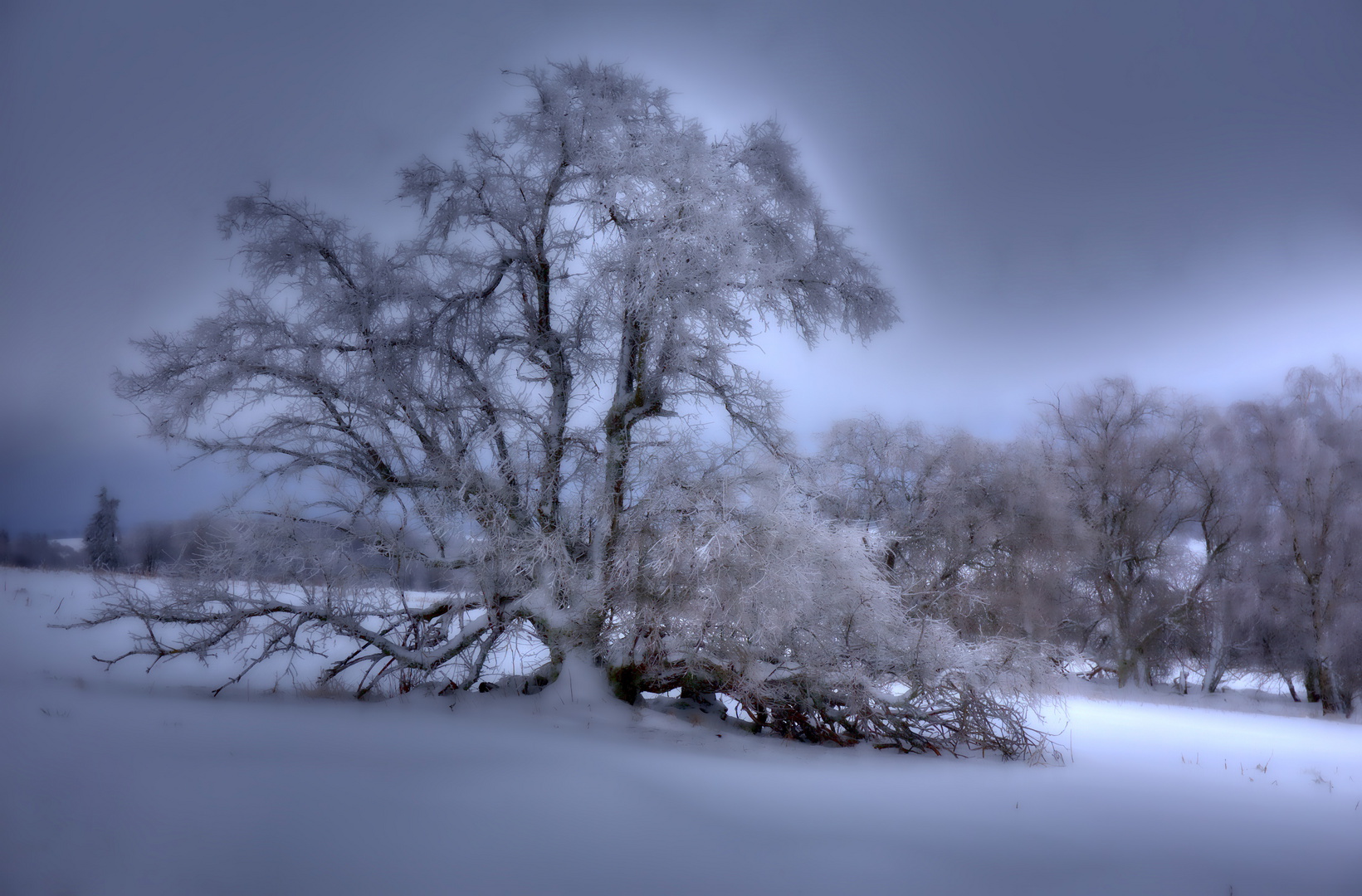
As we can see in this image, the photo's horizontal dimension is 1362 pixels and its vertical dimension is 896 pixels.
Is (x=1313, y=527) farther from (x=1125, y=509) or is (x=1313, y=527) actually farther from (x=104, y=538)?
(x=104, y=538)

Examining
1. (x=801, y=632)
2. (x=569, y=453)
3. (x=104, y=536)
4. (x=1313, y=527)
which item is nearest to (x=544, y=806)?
(x=801, y=632)

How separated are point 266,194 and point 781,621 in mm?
6749

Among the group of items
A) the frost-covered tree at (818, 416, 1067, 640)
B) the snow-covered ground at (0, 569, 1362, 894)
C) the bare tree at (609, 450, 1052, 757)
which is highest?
the frost-covered tree at (818, 416, 1067, 640)

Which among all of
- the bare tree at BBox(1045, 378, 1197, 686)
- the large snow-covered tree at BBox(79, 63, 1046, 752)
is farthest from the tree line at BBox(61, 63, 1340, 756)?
the bare tree at BBox(1045, 378, 1197, 686)

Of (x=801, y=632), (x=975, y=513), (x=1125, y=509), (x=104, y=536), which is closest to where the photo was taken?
(x=104, y=536)

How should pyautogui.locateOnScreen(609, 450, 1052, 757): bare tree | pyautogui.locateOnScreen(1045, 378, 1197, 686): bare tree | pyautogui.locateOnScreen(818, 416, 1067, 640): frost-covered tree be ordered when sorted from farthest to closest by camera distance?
pyautogui.locateOnScreen(1045, 378, 1197, 686): bare tree
pyautogui.locateOnScreen(818, 416, 1067, 640): frost-covered tree
pyautogui.locateOnScreen(609, 450, 1052, 757): bare tree

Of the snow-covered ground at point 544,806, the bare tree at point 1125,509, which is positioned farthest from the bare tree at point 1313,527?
the snow-covered ground at point 544,806

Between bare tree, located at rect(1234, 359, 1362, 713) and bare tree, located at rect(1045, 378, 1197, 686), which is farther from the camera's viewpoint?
bare tree, located at rect(1045, 378, 1197, 686)

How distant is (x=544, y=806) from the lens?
3924 mm

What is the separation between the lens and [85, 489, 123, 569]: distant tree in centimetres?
539

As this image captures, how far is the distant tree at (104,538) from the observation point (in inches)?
212

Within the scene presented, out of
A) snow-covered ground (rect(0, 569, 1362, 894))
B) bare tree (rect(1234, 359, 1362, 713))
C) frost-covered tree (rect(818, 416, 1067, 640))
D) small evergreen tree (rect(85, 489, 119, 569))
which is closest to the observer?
snow-covered ground (rect(0, 569, 1362, 894))

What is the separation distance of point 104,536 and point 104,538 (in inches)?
0.9

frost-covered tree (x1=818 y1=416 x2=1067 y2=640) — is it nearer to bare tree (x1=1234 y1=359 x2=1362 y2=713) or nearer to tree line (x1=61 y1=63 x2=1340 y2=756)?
bare tree (x1=1234 y1=359 x2=1362 y2=713)
